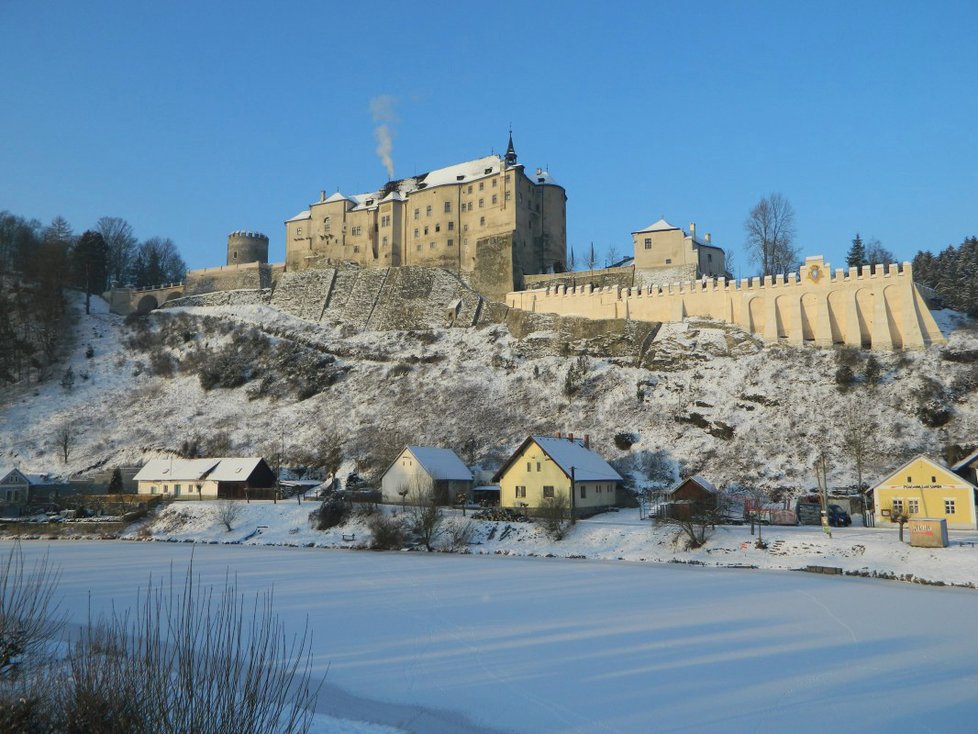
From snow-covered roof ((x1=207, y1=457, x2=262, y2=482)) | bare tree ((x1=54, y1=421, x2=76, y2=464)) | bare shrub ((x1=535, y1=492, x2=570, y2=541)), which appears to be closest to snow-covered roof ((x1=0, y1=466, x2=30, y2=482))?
bare tree ((x1=54, y1=421, x2=76, y2=464))

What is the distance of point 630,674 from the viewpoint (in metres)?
16.3

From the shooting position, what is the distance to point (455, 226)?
3246 inches

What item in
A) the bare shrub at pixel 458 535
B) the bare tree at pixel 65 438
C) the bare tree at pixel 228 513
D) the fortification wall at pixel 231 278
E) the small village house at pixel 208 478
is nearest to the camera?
the bare shrub at pixel 458 535

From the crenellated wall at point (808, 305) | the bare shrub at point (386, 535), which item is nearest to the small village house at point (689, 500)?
the bare shrub at point (386, 535)

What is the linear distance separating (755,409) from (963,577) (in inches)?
902

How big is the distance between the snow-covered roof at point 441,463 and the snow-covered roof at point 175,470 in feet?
58.8

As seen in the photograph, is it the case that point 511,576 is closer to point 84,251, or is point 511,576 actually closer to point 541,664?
point 541,664

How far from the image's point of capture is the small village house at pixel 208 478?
52938 mm

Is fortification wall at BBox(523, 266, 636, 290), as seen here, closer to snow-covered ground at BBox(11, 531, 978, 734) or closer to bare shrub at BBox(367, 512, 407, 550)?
bare shrub at BBox(367, 512, 407, 550)

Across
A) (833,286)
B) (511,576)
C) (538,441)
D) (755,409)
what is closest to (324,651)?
(511,576)

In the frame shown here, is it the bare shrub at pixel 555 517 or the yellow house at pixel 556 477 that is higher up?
the yellow house at pixel 556 477

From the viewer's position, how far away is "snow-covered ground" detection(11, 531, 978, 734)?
14.0m

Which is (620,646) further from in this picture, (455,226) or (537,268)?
(455,226)

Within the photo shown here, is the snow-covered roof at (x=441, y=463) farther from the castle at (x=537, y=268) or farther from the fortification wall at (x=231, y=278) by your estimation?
the fortification wall at (x=231, y=278)
